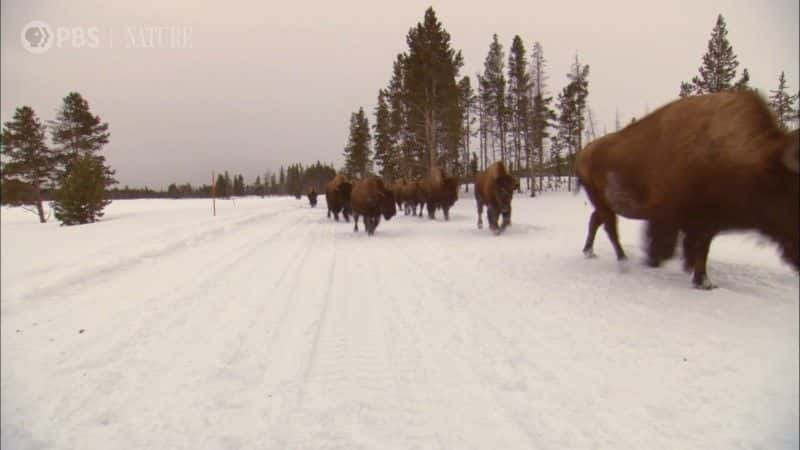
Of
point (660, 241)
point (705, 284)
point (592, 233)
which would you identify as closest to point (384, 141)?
point (592, 233)

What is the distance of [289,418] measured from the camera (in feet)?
6.16

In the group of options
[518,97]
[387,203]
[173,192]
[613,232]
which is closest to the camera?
[613,232]

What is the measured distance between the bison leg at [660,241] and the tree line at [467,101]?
3.86 feet

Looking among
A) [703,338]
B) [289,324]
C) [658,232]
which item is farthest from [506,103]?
[289,324]

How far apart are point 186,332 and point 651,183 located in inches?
191

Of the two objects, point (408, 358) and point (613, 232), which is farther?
Result: point (613, 232)

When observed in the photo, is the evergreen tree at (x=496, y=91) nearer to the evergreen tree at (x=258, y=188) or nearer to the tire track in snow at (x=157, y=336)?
the tire track in snow at (x=157, y=336)

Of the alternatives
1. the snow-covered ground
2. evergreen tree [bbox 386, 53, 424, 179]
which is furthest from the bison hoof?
evergreen tree [bbox 386, 53, 424, 179]

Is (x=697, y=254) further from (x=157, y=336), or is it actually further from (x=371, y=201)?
(x=371, y=201)

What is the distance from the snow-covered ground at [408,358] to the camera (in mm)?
1708

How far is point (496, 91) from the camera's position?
5.32m

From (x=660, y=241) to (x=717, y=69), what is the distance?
61.0 inches

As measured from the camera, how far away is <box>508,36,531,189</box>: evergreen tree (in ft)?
14.0

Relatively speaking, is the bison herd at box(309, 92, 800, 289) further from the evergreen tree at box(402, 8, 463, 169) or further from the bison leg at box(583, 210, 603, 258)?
the evergreen tree at box(402, 8, 463, 169)
